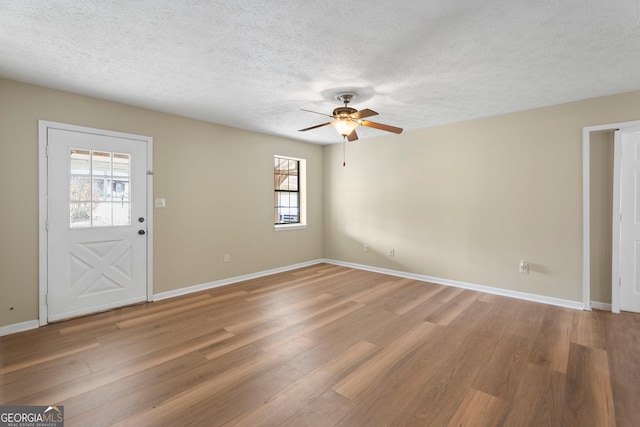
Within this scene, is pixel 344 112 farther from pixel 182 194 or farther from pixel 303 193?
pixel 303 193

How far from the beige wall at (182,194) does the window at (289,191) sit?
0.70 feet

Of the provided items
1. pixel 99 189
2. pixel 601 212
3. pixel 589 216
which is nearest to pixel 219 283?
pixel 99 189

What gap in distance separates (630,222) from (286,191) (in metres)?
5.02

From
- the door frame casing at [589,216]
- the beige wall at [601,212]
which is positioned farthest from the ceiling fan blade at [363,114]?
the beige wall at [601,212]

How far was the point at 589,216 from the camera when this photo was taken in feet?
11.6

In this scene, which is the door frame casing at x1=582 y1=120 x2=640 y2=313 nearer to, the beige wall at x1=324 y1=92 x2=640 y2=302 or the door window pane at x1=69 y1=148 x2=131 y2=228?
the beige wall at x1=324 y1=92 x2=640 y2=302

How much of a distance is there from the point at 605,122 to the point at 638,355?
251cm

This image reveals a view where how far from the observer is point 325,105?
3680 mm

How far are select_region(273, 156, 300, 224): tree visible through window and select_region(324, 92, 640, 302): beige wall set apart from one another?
1035mm

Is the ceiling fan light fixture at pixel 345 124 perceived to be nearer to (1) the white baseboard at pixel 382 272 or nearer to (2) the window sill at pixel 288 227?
(2) the window sill at pixel 288 227

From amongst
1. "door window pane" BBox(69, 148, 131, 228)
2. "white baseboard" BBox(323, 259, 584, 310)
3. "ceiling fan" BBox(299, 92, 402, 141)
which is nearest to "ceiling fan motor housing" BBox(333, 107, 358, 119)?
"ceiling fan" BBox(299, 92, 402, 141)

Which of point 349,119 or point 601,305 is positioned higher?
point 349,119

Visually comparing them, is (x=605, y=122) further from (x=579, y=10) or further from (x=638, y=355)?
(x=638, y=355)

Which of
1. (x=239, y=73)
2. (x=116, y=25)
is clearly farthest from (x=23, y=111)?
(x=239, y=73)
